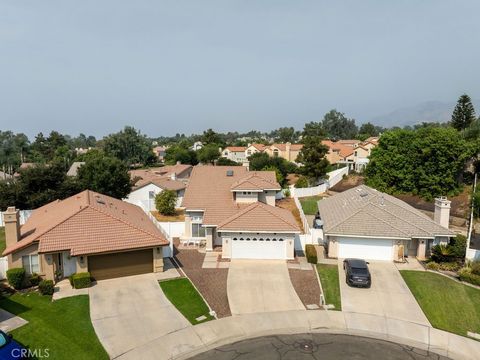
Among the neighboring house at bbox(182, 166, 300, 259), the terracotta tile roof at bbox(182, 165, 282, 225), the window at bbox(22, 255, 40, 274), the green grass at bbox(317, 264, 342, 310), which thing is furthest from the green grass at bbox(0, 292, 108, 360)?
the green grass at bbox(317, 264, 342, 310)

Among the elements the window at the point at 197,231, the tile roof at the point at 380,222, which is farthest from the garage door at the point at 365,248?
the window at the point at 197,231

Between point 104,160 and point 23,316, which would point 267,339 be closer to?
point 23,316

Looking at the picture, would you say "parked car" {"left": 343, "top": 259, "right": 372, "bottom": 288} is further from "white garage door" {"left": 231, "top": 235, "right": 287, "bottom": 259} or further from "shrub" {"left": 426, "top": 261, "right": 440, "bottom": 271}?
"shrub" {"left": 426, "top": 261, "right": 440, "bottom": 271}

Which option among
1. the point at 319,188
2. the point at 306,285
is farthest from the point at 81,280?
the point at 319,188

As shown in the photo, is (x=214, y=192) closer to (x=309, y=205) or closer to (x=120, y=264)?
(x=120, y=264)

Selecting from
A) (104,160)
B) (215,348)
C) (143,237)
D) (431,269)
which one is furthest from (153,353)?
(104,160)

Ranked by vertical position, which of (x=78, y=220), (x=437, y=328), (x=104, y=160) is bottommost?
(x=437, y=328)

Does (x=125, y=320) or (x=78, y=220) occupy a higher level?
(x=78, y=220)
